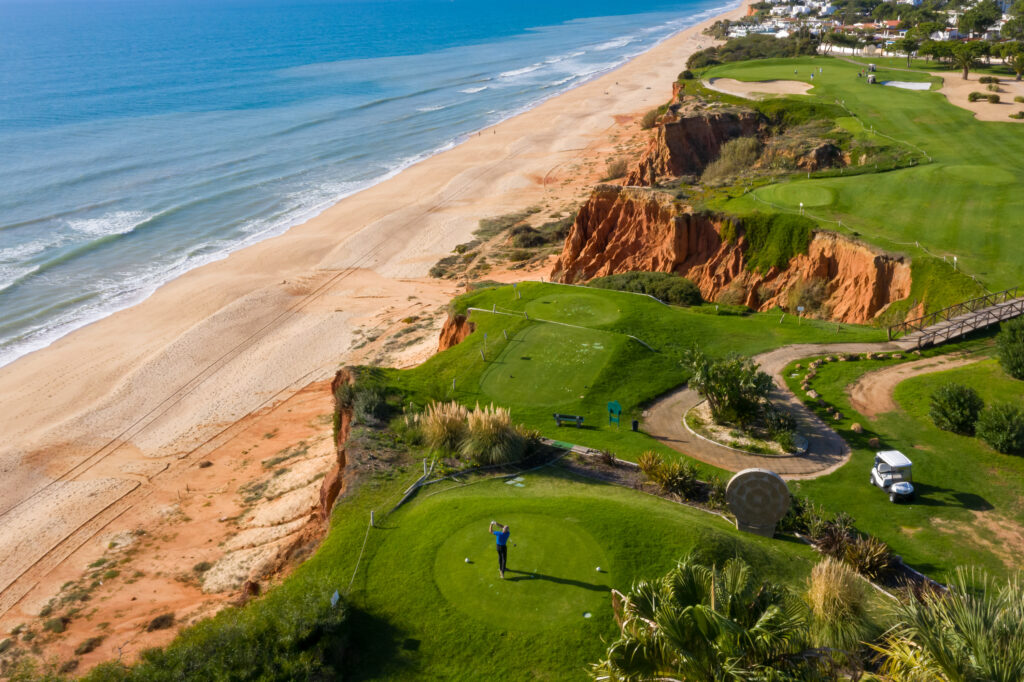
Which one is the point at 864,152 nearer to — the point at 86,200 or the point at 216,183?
the point at 216,183

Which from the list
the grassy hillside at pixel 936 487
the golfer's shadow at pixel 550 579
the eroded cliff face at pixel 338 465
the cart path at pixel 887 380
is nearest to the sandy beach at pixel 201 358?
the eroded cliff face at pixel 338 465

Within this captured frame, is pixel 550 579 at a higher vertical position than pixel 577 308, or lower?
lower

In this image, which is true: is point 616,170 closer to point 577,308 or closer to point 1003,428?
point 577,308

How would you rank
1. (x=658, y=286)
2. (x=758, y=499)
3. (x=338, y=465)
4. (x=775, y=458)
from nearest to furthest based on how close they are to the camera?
1. (x=758, y=499)
2. (x=775, y=458)
3. (x=338, y=465)
4. (x=658, y=286)

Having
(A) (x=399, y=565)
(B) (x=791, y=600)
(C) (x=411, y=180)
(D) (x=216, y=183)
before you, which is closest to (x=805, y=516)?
(B) (x=791, y=600)

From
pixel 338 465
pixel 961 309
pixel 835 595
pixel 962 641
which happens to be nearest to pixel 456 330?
pixel 338 465

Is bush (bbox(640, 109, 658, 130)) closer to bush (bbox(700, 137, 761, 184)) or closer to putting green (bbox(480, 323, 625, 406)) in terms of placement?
bush (bbox(700, 137, 761, 184))
